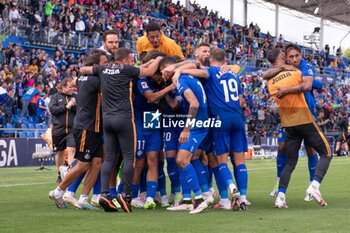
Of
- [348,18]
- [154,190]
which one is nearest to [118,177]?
[154,190]

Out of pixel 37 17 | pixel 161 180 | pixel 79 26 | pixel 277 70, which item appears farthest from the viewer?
pixel 79 26

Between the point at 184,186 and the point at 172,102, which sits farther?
the point at 172,102

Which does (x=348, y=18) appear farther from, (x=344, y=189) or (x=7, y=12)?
(x=344, y=189)

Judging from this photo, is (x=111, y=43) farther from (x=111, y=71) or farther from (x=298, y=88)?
(x=298, y=88)

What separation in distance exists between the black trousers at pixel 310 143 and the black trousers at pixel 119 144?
88.3 inches

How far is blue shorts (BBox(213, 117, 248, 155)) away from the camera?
31.6 feet

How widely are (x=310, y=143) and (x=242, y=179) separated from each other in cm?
125

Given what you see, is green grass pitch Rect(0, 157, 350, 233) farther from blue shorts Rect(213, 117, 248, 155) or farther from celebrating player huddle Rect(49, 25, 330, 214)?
blue shorts Rect(213, 117, 248, 155)

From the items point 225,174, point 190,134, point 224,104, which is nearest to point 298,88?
point 224,104

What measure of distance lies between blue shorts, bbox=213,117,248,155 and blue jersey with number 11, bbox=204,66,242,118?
0.12m

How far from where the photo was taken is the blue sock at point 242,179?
9523mm

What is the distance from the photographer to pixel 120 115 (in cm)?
920

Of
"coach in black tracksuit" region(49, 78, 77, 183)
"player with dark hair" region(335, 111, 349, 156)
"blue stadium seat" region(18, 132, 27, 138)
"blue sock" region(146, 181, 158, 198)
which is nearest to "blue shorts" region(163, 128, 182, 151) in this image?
"blue sock" region(146, 181, 158, 198)

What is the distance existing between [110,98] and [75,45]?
2161 cm
